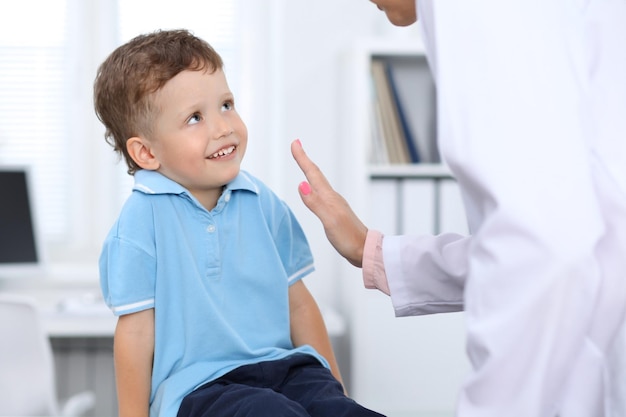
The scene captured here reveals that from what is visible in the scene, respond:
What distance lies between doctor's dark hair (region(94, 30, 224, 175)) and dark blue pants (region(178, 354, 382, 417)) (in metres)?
0.40

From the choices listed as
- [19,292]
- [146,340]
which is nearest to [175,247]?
[146,340]

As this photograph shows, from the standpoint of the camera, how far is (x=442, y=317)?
116 inches

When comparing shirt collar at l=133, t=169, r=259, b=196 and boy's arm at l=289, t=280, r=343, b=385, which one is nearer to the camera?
shirt collar at l=133, t=169, r=259, b=196

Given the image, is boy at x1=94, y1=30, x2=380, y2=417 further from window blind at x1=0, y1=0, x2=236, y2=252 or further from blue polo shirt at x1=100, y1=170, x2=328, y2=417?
window blind at x1=0, y1=0, x2=236, y2=252

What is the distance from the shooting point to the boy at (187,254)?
122 cm

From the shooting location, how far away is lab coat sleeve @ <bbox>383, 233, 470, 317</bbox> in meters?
1.20

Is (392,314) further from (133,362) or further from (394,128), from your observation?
(133,362)

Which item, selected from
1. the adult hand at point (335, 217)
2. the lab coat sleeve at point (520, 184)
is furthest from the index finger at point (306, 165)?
the lab coat sleeve at point (520, 184)

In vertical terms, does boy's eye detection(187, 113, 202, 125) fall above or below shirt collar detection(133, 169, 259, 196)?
above

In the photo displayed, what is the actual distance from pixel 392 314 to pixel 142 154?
179 cm

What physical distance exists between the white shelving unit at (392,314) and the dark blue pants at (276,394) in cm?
166

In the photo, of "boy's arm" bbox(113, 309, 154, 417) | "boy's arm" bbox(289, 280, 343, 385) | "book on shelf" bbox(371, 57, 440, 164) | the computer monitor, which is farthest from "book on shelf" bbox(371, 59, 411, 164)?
"boy's arm" bbox(113, 309, 154, 417)

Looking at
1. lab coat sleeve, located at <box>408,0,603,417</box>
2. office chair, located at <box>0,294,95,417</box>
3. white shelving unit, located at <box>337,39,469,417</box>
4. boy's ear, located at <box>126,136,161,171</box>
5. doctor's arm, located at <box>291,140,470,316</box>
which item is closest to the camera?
lab coat sleeve, located at <box>408,0,603,417</box>

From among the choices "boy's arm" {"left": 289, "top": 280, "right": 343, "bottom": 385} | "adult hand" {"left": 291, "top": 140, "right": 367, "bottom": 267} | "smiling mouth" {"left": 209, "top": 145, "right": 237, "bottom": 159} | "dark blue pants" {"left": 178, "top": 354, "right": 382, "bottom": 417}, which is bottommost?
"dark blue pants" {"left": 178, "top": 354, "right": 382, "bottom": 417}
